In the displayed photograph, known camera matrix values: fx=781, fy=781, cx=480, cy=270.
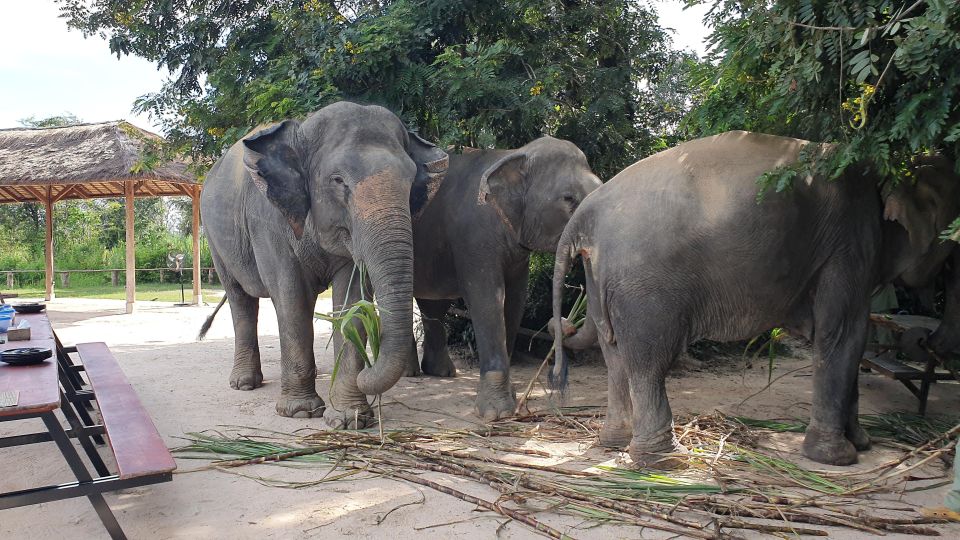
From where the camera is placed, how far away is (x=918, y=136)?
3.61 m

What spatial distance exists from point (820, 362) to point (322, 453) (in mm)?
2979

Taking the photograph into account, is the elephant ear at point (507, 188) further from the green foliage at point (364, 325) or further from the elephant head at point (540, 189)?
the green foliage at point (364, 325)

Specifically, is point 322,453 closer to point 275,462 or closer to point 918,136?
point 275,462

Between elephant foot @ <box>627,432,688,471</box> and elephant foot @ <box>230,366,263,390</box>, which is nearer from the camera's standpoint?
elephant foot @ <box>627,432,688,471</box>

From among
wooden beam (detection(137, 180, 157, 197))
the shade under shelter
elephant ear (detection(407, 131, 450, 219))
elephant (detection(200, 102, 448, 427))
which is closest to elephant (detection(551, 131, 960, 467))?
elephant (detection(200, 102, 448, 427))

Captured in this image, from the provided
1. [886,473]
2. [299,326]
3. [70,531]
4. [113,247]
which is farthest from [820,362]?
[113,247]

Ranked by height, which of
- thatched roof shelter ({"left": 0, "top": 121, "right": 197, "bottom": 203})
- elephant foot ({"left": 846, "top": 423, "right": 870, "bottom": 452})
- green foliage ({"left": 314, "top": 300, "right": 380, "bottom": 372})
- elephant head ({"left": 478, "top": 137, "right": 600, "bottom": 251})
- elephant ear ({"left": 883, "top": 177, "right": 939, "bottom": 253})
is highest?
thatched roof shelter ({"left": 0, "top": 121, "right": 197, "bottom": 203})

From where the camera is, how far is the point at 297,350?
5.89 m

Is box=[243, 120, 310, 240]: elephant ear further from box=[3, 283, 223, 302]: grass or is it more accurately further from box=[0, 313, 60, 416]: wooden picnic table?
box=[3, 283, 223, 302]: grass

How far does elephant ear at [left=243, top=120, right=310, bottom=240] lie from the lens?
5316mm

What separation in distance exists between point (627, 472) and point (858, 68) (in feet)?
7.61

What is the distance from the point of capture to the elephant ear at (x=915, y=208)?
4.25m

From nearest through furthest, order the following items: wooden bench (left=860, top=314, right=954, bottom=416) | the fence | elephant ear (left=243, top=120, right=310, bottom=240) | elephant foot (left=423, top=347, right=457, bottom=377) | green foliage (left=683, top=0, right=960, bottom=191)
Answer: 1. green foliage (left=683, top=0, right=960, bottom=191)
2. elephant ear (left=243, top=120, right=310, bottom=240)
3. wooden bench (left=860, top=314, right=954, bottom=416)
4. elephant foot (left=423, top=347, right=457, bottom=377)
5. the fence

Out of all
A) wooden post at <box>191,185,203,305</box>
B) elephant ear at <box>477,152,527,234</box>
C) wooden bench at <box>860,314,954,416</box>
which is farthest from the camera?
wooden post at <box>191,185,203,305</box>
